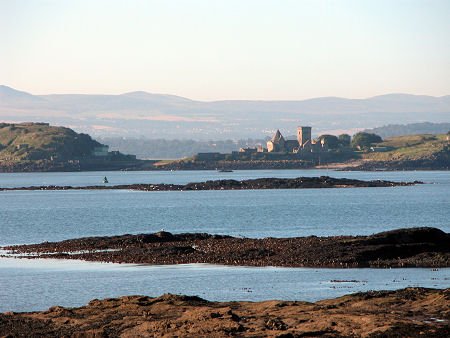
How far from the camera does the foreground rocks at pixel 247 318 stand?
2108cm

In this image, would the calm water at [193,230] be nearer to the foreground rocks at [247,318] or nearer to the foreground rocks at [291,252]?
the foreground rocks at [291,252]

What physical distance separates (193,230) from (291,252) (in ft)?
88.8

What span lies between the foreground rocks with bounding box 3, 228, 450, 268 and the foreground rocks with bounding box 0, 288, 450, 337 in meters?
13.5

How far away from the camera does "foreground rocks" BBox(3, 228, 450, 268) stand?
131 ft

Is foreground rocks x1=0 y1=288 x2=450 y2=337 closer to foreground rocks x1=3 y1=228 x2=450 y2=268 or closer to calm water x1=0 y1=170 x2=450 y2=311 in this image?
calm water x1=0 y1=170 x2=450 y2=311

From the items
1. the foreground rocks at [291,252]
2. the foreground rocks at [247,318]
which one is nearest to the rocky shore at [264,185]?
the foreground rocks at [291,252]

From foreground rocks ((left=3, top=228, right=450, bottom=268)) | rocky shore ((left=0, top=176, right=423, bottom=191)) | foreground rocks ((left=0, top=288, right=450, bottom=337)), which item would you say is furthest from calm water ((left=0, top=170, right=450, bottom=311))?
rocky shore ((left=0, top=176, right=423, bottom=191))

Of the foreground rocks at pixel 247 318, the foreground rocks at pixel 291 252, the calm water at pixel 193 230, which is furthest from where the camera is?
the foreground rocks at pixel 291 252

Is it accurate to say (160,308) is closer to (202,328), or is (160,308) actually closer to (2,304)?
(202,328)

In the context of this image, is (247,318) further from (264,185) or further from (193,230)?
(264,185)

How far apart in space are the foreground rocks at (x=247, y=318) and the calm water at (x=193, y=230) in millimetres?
3965

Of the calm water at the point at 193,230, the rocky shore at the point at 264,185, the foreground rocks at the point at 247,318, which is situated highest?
the foreground rocks at the point at 247,318

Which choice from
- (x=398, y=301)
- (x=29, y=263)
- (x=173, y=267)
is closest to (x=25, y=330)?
(x=398, y=301)

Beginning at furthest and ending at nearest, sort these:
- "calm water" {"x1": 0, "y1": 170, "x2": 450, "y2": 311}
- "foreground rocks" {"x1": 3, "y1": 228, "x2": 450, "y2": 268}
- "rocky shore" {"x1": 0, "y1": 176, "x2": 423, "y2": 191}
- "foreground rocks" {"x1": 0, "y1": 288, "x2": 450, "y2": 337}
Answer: "rocky shore" {"x1": 0, "y1": 176, "x2": 423, "y2": 191}, "foreground rocks" {"x1": 3, "y1": 228, "x2": 450, "y2": 268}, "calm water" {"x1": 0, "y1": 170, "x2": 450, "y2": 311}, "foreground rocks" {"x1": 0, "y1": 288, "x2": 450, "y2": 337}
